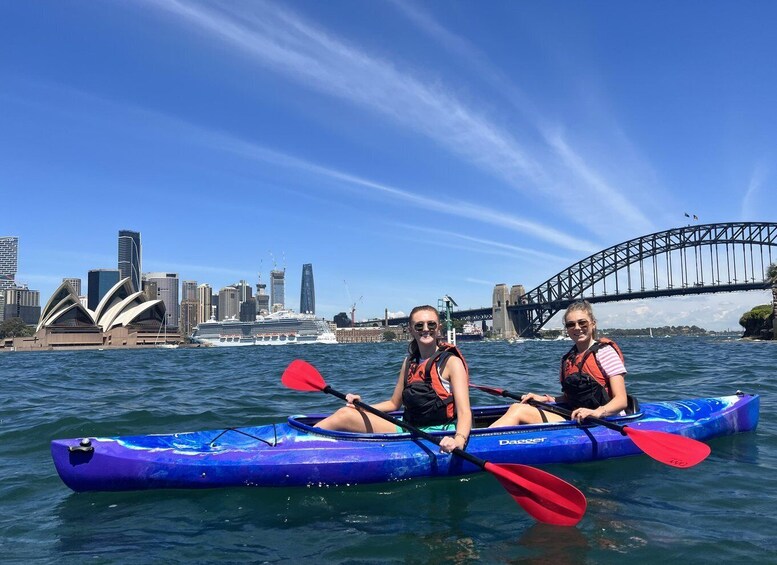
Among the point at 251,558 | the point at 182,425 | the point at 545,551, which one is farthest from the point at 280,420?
the point at 545,551

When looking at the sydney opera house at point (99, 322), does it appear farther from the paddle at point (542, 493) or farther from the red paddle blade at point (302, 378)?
the paddle at point (542, 493)

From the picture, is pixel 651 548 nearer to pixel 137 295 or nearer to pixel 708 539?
pixel 708 539

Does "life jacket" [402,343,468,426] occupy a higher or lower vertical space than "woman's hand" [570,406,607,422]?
higher

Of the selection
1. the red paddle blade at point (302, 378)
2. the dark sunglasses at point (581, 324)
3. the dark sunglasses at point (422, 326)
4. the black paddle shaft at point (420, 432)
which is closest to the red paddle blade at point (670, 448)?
the dark sunglasses at point (581, 324)

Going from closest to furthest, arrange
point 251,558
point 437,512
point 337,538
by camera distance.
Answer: point 251,558 < point 337,538 < point 437,512

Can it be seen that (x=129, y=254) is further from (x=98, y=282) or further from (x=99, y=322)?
(x=99, y=322)

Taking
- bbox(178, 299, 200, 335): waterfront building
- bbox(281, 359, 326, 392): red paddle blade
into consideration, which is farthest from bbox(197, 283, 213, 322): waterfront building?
bbox(281, 359, 326, 392): red paddle blade

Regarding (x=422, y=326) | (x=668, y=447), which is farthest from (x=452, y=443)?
(x=668, y=447)

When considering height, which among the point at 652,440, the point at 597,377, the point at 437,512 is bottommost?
the point at 437,512

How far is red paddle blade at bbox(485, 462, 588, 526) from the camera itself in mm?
3939

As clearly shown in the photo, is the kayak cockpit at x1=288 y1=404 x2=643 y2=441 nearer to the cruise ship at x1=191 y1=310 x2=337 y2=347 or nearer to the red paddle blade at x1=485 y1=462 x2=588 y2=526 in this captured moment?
the red paddle blade at x1=485 y1=462 x2=588 y2=526

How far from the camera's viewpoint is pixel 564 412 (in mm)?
5988

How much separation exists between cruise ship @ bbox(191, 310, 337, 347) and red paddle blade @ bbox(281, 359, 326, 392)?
83759 mm

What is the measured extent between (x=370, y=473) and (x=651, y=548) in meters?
2.27
